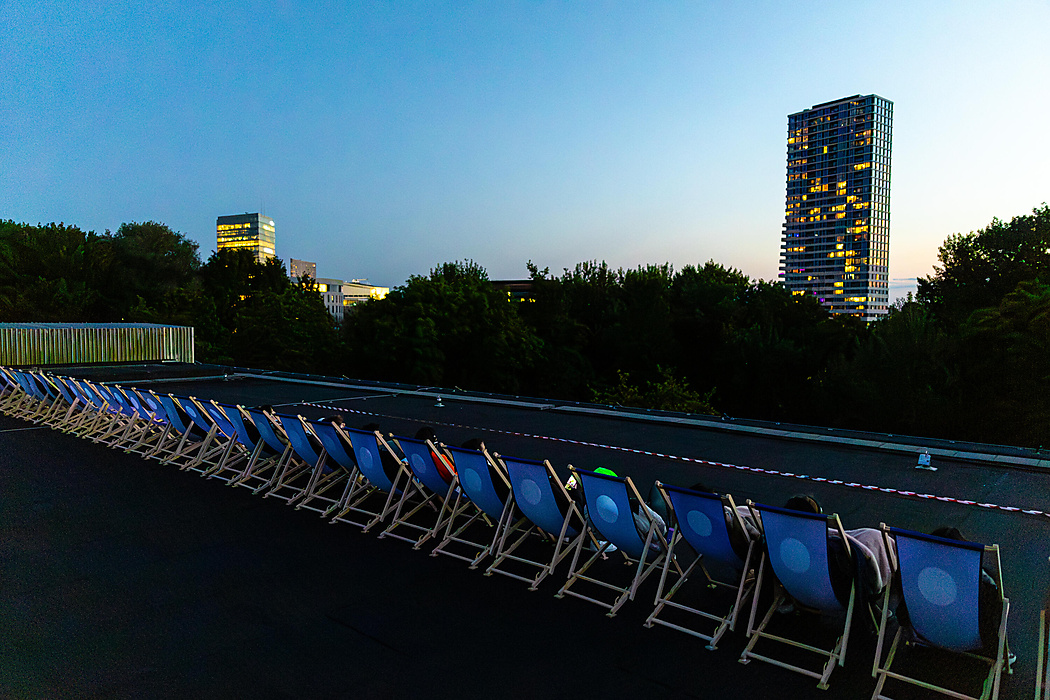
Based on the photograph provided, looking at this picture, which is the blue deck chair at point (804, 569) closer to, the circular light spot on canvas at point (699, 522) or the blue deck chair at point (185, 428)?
the circular light spot on canvas at point (699, 522)

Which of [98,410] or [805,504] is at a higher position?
[805,504]

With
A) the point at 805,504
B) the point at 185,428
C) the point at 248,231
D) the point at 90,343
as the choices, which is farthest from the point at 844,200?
the point at 805,504

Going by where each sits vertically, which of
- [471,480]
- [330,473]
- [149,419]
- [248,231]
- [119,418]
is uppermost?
[248,231]

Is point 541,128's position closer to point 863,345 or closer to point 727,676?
point 863,345

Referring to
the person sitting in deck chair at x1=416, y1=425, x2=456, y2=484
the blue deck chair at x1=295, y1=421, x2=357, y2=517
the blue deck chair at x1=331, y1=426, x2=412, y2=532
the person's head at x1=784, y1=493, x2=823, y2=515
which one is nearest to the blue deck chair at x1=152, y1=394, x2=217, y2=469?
the blue deck chair at x1=295, y1=421, x2=357, y2=517

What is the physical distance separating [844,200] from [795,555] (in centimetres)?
18494

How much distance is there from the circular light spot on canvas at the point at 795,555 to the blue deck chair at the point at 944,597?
36cm

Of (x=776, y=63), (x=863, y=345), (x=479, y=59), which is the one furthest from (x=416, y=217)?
(x=863, y=345)

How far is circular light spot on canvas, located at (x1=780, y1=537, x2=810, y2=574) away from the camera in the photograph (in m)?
3.03

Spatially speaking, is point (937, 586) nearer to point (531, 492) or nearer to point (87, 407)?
point (531, 492)

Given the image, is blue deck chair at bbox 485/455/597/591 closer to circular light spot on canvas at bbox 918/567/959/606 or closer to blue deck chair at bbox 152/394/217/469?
circular light spot on canvas at bbox 918/567/959/606

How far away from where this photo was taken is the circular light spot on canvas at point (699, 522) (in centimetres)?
337

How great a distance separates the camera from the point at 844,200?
539ft

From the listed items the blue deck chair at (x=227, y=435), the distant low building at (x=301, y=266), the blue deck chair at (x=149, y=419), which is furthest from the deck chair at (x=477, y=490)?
the distant low building at (x=301, y=266)
